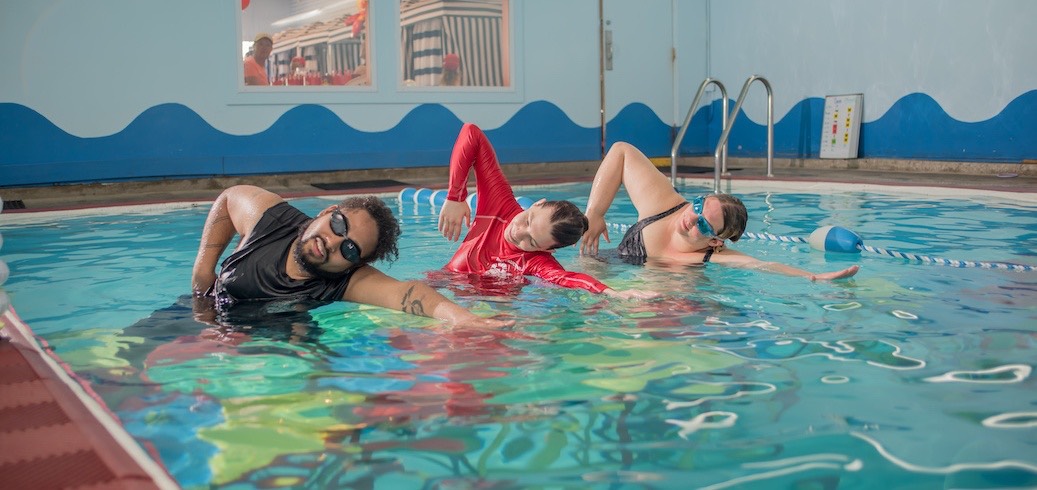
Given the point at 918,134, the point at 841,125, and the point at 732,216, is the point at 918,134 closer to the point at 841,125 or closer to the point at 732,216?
the point at 841,125

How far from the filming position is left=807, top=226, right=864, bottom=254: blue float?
6281mm

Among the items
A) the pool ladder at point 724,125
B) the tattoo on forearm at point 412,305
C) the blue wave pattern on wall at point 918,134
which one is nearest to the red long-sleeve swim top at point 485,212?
the tattoo on forearm at point 412,305

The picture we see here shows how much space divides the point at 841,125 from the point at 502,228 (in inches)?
335

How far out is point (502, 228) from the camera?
211 inches

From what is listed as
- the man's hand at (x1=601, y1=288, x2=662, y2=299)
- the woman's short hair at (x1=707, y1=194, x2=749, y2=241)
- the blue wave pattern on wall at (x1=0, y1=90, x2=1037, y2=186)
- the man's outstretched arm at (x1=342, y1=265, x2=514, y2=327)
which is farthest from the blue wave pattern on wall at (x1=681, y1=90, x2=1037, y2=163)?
the man's outstretched arm at (x1=342, y1=265, x2=514, y2=327)

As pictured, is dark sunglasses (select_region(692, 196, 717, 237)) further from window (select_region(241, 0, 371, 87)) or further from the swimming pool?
window (select_region(241, 0, 371, 87))

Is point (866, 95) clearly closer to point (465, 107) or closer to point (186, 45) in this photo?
point (465, 107)

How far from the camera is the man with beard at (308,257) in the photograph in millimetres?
3875

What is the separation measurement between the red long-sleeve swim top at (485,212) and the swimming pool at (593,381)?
0.71 ft

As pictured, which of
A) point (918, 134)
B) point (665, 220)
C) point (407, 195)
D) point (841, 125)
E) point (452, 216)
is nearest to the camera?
point (452, 216)

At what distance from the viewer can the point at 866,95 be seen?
1234 centimetres

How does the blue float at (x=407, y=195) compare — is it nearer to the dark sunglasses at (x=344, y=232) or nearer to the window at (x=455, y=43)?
the window at (x=455, y=43)

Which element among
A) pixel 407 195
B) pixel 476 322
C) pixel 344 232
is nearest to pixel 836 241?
pixel 476 322

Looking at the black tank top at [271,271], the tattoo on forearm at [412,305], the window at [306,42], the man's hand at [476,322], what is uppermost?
the window at [306,42]
